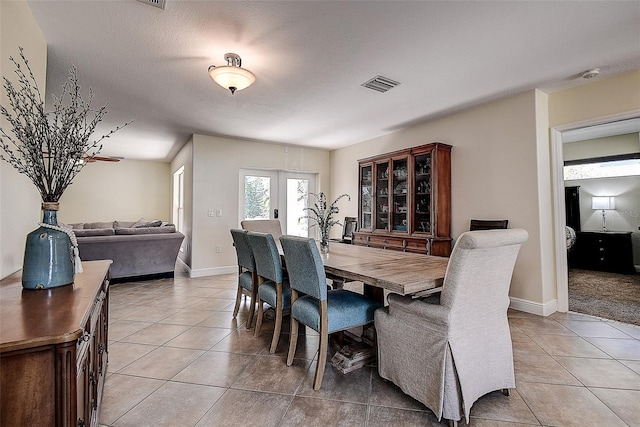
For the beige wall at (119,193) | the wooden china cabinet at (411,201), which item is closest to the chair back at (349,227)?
the wooden china cabinet at (411,201)

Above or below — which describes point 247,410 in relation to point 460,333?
below

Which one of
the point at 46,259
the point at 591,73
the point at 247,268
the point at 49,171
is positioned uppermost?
the point at 591,73

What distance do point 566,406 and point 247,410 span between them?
1.85 metres

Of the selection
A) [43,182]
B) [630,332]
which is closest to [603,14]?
[630,332]

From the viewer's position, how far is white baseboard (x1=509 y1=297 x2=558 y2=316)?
3.21 metres

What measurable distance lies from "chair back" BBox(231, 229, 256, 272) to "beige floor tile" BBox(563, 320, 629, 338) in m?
3.13

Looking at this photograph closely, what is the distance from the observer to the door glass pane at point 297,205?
622 centimetres

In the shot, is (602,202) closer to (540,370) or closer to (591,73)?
(591,73)

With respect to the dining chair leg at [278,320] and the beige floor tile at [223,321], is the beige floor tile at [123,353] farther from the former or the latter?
the dining chair leg at [278,320]

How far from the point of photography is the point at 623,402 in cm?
175

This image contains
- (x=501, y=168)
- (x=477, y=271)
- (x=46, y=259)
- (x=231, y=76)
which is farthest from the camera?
(x=501, y=168)

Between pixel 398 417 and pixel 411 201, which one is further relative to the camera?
pixel 411 201

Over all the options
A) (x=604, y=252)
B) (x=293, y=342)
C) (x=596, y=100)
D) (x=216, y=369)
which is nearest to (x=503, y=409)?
(x=293, y=342)

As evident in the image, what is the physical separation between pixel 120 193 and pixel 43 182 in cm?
739
